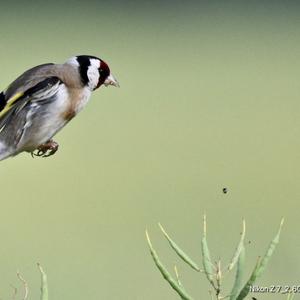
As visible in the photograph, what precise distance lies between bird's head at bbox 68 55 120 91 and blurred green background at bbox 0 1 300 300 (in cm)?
21

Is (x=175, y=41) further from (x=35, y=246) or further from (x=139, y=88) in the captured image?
(x=35, y=246)

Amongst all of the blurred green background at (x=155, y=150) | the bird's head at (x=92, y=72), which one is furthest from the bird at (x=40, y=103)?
the blurred green background at (x=155, y=150)

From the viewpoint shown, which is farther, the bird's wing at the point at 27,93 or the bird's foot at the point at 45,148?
the bird's foot at the point at 45,148

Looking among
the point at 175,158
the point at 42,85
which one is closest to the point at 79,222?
the point at 175,158

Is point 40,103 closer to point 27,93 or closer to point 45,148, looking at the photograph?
point 27,93

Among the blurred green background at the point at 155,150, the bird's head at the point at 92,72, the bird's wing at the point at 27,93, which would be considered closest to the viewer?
the bird's wing at the point at 27,93

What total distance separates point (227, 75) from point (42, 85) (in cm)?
60

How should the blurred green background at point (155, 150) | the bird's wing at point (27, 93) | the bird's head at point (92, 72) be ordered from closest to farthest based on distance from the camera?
the bird's wing at point (27, 93)
the bird's head at point (92, 72)
the blurred green background at point (155, 150)

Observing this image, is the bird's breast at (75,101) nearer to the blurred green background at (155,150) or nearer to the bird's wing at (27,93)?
the bird's wing at (27,93)

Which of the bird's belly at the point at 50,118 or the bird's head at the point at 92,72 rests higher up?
the bird's head at the point at 92,72

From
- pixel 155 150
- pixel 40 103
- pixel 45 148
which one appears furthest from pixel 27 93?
pixel 155 150

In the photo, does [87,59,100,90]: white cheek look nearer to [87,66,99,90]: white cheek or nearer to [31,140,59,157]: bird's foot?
[87,66,99,90]: white cheek

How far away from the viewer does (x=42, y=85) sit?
4.99ft

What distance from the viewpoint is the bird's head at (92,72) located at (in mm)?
1611
